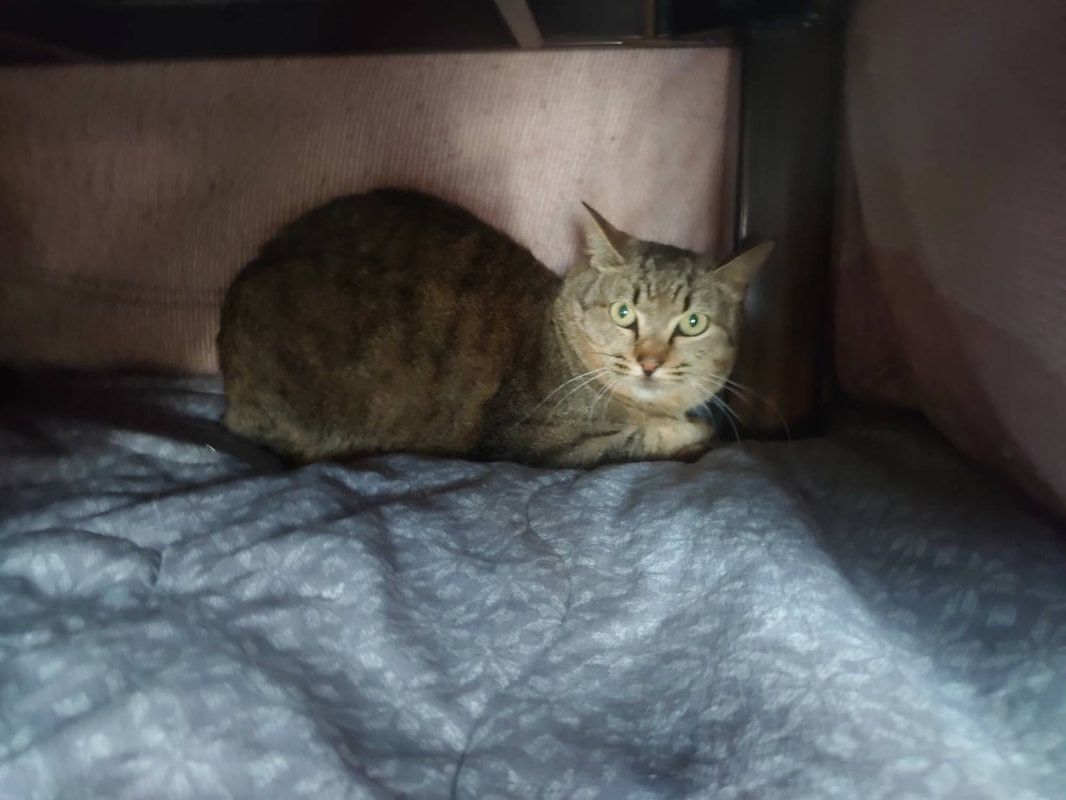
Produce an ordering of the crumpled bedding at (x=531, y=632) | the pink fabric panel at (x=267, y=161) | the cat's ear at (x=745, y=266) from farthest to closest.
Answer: the pink fabric panel at (x=267, y=161) → the cat's ear at (x=745, y=266) → the crumpled bedding at (x=531, y=632)

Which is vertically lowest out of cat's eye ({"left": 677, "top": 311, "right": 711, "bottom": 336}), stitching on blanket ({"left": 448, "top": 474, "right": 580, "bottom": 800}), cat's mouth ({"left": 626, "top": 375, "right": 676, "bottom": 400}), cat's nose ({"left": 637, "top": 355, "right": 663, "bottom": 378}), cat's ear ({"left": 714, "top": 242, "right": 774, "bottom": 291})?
stitching on blanket ({"left": 448, "top": 474, "right": 580, "bottom": 800})

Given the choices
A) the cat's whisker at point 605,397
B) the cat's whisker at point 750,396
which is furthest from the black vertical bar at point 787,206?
the cat's whisker at point 605,397

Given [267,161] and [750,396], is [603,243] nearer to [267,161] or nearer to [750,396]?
[750,396]

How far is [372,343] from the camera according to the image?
122 cm

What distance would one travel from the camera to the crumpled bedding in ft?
1.81

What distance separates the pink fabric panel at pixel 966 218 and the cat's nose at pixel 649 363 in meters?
0.30

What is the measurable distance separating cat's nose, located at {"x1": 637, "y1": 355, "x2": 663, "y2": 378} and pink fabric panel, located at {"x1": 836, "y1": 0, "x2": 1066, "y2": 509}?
30cm

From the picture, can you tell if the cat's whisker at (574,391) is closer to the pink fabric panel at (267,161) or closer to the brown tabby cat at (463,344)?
the brown tabby cat at (463,344)

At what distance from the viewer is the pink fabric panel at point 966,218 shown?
0.68 m

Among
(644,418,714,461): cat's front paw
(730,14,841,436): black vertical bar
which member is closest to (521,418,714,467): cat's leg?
(644,418,714,461): cat's front paw

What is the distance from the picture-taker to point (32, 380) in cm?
137

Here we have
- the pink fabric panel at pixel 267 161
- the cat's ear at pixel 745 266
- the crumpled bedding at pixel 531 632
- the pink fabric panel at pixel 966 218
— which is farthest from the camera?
the pink fabric panel at pixel 267 161

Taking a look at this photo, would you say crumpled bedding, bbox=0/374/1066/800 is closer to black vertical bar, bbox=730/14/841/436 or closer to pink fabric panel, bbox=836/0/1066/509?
pink fabric panel, bbox=836/0/1066/509

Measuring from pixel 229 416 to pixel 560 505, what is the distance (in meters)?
0.62
